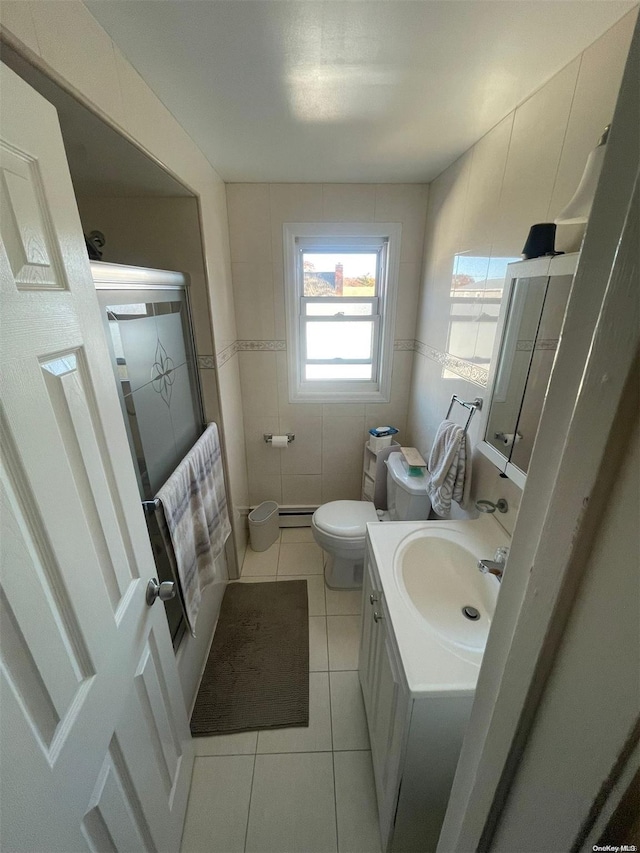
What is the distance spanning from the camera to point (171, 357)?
4.66 ft

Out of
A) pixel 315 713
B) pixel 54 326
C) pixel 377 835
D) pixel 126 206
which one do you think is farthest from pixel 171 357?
pixel 377 835

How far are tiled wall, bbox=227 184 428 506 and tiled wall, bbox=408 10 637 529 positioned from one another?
139mm

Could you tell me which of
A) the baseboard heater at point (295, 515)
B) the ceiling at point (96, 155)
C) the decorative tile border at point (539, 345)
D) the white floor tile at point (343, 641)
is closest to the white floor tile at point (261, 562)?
the baseboard heater at point (295, 515)

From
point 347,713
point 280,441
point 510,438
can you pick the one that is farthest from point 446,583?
point 280,441

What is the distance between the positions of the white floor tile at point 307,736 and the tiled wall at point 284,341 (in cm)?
132

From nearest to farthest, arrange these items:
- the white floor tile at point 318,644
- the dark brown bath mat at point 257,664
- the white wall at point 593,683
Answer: the white wall at point 593,683 < the dark brown bath mat at point 257,664 < the white floor tile at point 318,644

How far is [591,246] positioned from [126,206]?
1.81 meters

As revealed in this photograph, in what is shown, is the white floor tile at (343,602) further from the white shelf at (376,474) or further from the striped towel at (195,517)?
the striped towel at (195,517)

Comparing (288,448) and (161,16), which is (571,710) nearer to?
(161,16)

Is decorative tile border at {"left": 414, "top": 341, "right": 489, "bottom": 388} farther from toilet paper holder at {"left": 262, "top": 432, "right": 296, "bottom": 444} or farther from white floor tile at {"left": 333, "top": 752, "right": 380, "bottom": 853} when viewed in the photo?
white floor tile at {"left": 333, "top": 752, "right": 380, "bottom": 853}

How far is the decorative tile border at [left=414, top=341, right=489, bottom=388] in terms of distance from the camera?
133cm

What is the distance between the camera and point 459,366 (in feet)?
5.02

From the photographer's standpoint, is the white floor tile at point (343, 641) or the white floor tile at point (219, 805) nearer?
the white floor tile at point (219, 805)

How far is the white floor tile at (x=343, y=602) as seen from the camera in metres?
1.94
